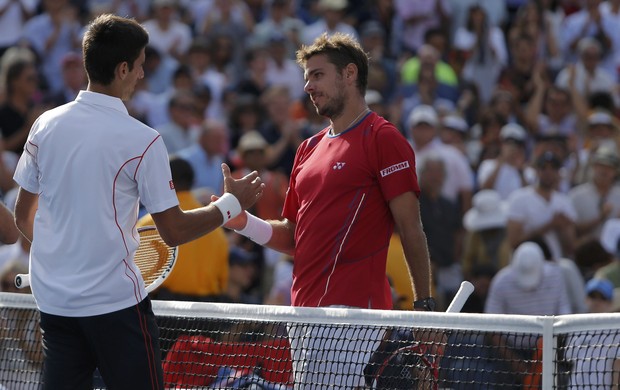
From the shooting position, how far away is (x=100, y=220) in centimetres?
477

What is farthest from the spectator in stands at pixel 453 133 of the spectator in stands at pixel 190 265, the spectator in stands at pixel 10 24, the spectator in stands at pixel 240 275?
the spectator in stands at pixel 10 24

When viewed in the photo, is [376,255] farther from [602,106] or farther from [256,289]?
[602,106]

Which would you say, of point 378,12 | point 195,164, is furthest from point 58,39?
point 378,12

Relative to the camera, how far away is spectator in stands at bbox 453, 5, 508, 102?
15547 mm

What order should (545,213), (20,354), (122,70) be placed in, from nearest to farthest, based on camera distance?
(122,70), (20,354), (545,213)

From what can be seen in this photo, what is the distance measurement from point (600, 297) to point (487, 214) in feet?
7.03

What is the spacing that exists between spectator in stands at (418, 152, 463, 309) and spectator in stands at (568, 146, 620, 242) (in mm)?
1326

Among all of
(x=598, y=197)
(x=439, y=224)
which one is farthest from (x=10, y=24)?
(x=598, y=197)

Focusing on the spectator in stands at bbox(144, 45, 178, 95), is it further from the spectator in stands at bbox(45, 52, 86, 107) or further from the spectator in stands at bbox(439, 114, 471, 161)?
the spectator in stands at bbox(439, 114, 471, 161)

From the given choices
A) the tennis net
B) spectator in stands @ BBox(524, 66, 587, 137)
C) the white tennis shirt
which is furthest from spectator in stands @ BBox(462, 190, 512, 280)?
the white tennis shirt

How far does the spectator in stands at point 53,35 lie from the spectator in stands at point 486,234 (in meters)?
5.63

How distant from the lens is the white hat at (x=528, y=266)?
10.4 meters

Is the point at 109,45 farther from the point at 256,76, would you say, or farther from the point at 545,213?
the point at 256,76

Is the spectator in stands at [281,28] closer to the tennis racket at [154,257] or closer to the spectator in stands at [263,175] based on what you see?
the spectator in stands at [263,175]
